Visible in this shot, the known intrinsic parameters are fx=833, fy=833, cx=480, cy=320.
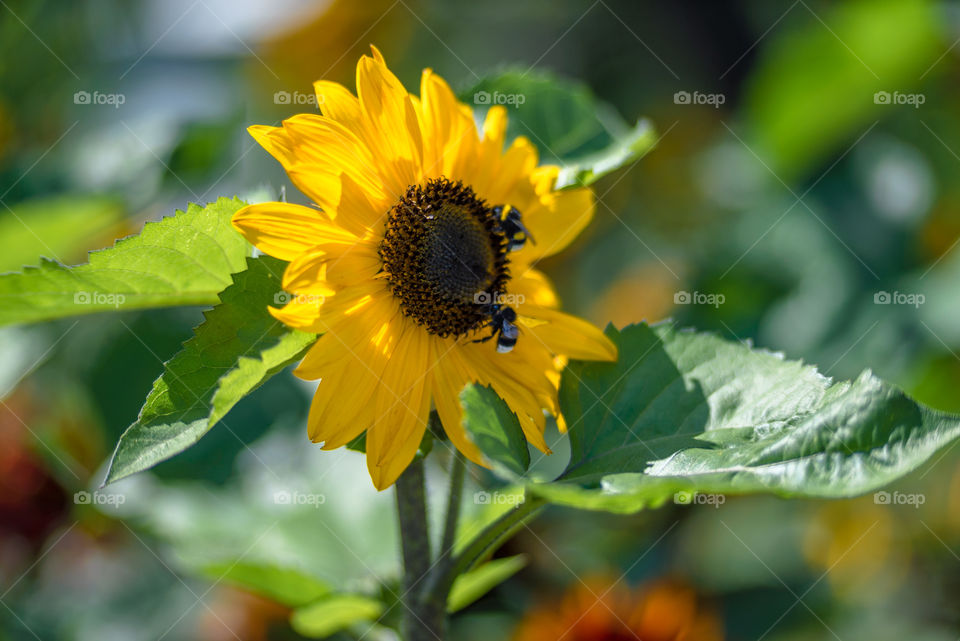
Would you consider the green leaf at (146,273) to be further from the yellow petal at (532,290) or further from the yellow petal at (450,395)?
the yellow petal at (532,290)

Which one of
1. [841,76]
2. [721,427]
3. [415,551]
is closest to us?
[721,427]

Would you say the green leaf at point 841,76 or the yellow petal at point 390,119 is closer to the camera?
the yellow petal at point 390,119

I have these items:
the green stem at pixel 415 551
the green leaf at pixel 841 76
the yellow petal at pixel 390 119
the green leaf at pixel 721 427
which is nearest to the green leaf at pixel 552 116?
the yellow petal at pixel 390 119

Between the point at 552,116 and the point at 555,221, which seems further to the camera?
the point at 552,116

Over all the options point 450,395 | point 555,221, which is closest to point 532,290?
point 555,221

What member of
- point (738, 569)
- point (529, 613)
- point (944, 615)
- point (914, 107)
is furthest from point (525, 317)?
point (914, 107)

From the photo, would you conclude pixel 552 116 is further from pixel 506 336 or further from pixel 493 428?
pixel 493 428

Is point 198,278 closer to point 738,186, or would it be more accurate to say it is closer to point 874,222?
point 874,222

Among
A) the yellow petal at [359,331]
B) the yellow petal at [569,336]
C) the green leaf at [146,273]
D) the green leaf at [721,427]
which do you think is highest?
the green leaf at [146,273]

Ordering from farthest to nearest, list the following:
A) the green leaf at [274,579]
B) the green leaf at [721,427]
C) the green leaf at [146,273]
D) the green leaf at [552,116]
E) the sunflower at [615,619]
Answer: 1. the sunflower at [615,619]
2. the green leaf at [552,116]
3. the green leaf at [274,579]
4. the green leaf at [146,273]
5. the green leaf at [721,427]
